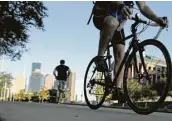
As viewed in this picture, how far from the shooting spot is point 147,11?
16.6 feet

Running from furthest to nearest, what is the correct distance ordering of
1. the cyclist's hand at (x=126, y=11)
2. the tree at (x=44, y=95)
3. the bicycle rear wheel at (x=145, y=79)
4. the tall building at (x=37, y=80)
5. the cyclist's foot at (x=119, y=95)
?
1. the tall building at (x=37, y=80)
2. the tree at (x=44, y=95)
3. the cyclist's foot at (x=119, y=95)
4. the cyclist's hand at (x=126, y=11)
5. the bicycle rear wheel at (x=145, y=79)

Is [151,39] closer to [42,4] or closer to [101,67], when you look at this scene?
[101,67]

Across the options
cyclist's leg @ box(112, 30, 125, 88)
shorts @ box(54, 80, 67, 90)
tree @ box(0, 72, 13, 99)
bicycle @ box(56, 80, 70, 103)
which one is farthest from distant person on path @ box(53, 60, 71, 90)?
tree @ box(0, 72, 13, 99)

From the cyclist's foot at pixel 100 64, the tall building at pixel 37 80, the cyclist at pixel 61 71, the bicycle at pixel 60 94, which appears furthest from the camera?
the tall building at pixel 37 80

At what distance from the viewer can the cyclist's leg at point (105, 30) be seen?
5430 mm

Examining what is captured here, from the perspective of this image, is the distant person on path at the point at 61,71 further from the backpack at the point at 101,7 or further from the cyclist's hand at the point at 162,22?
the cyclist's hand at the point at 162,22

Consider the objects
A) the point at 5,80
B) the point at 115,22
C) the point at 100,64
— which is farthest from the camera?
the point at 5,80

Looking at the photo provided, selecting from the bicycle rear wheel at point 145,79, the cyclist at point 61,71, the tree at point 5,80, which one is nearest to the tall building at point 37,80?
the tree at point 5,80

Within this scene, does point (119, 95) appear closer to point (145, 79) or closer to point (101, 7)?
point (145, 79)

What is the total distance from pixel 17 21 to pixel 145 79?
2870 cm

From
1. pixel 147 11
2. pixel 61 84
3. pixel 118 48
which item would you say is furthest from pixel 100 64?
pixel 61 84

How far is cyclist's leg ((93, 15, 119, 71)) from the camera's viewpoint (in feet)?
17.8

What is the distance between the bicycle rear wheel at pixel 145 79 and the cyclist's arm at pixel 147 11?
27 cm

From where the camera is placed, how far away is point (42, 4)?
34.5 meters
